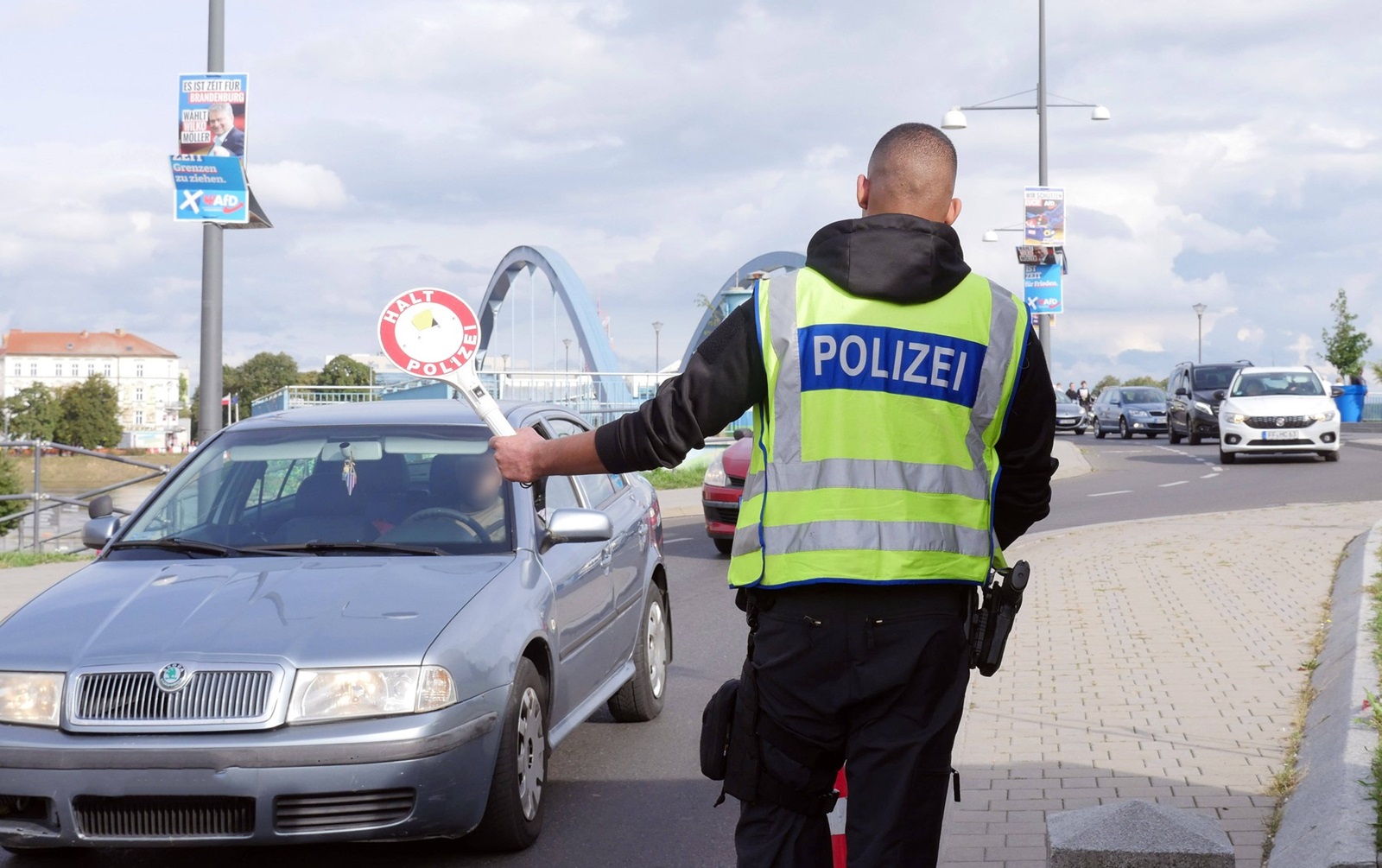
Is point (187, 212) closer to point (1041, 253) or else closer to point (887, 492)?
point (887, 492)

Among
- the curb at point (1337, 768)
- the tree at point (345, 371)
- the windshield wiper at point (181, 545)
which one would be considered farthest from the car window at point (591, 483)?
the tree at point (345, 371)

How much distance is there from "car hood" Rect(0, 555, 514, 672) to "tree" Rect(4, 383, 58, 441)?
4315 inches

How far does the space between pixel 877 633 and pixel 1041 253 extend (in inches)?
1157

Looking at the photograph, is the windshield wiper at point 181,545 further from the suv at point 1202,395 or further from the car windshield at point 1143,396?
the car windshield at point 1143,396

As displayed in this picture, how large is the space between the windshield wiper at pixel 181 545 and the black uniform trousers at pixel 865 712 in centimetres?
325

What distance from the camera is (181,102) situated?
13.2 meters

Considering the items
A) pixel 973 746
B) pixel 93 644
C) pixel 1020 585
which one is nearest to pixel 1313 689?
pixel 973 746

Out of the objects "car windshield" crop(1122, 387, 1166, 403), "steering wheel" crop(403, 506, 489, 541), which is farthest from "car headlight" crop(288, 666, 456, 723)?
"car windshield" crop(1122, 387, 1166, 403)

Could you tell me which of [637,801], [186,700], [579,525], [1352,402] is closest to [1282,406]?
[637,801]

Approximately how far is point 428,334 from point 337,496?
2.28 metres

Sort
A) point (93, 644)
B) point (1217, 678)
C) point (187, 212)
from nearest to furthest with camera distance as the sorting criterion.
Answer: point (93, 644)
point (1217, 678)
point (187, 212)

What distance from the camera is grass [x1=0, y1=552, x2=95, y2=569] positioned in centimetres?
1500

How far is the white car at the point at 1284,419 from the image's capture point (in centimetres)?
2602

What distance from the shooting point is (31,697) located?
453cm
